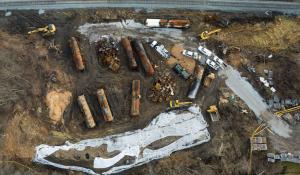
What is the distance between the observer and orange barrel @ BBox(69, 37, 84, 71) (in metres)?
50.4

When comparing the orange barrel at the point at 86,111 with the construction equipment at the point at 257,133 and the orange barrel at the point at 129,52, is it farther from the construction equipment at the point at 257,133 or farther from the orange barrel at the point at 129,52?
the construction equipment at the point at 257,133

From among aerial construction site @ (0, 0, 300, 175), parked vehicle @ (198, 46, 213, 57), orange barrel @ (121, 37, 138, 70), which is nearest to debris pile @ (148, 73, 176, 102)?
aerial construction site @ (0, 0, 300, 175)

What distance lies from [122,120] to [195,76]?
30.9 feet

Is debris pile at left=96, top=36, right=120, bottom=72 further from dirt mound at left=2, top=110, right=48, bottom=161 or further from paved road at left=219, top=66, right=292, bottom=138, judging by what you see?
paved road at left=219, top=66, right=292, bottom=138

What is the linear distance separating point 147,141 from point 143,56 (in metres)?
9.55

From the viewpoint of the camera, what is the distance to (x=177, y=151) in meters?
47.5

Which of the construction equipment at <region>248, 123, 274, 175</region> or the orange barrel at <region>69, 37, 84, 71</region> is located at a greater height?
the orange barrel at <region>69, 37, 84, 71</region>

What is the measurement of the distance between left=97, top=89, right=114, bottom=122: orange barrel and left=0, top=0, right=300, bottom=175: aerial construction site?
0.11 meters

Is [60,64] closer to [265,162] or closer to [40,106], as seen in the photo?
[40,106]

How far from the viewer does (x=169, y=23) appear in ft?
175

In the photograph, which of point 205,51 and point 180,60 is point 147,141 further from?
point 205,51

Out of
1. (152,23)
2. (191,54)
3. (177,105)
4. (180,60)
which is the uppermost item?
(152,23)

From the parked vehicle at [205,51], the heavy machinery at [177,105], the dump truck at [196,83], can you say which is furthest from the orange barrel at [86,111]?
the parked vehicle at [205,51]

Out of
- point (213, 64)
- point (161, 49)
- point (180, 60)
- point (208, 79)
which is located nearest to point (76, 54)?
point (161, 49)
